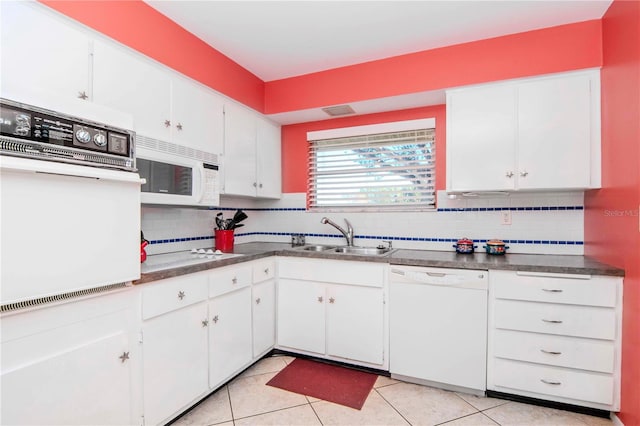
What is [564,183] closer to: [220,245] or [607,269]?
[607,269]

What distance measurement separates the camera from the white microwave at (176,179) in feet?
6.16

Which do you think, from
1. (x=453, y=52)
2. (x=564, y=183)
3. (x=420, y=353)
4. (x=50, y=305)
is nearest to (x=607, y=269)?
(x=564, y=183)

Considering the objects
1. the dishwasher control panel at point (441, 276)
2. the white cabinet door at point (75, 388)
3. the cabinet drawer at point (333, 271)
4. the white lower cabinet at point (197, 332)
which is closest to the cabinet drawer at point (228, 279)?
the white lower cabinet at point (197, 332)

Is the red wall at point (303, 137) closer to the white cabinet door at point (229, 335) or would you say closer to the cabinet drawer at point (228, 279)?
the cabinet drawer at point (228, 279)

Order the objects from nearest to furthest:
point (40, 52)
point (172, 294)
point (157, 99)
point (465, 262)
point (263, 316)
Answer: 1. point (40, 52)
2. point (172, 294)
3. point (157, 99)
4. point (465, 262)
5. point (263, 316)

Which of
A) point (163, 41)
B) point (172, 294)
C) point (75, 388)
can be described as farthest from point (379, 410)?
point (163, 41)

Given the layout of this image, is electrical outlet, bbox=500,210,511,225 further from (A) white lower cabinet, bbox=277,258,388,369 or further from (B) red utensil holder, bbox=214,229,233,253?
(B) red utensil holder, bbox=214,229,233,253

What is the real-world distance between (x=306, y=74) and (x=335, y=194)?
1188mm

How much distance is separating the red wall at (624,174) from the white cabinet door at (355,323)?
1.39 meters

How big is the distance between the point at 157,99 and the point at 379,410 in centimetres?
242

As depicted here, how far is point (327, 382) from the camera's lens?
2.35m

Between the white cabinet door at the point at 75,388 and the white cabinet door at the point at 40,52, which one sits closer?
the white cabinet door at the point at 75,388

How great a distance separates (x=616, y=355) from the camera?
1.86 metres

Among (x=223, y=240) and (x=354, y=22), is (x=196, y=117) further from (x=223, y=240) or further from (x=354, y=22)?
(x=354, y=22)
